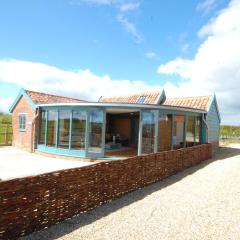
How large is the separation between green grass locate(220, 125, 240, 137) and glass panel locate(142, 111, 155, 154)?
102 feet

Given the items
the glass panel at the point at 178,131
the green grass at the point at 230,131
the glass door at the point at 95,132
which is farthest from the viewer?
the green grass at the point at 230,131

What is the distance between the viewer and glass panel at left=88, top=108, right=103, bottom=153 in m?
15.0

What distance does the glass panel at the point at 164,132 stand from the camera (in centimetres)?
1585

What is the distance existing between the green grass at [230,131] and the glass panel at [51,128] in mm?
32833

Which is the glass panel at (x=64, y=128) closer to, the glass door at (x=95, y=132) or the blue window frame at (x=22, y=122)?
the glass door at (x=95, y=132)

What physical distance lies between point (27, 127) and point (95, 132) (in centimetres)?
688

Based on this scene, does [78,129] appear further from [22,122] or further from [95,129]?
[22,122]

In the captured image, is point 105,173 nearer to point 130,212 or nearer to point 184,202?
point 130,212

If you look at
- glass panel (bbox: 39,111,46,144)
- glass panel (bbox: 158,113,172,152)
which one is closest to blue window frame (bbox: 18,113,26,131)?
glass panel (bbox: 39,111,46,144)

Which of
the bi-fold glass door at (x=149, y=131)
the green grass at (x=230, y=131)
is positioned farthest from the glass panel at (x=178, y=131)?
the green grass at (x=230, y=131)

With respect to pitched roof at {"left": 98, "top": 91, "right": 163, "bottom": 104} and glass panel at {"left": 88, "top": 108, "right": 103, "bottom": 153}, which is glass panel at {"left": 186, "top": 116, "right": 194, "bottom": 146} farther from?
glass panel at {"left": 88, "top": 108, "right": 103, "bottom": 153}

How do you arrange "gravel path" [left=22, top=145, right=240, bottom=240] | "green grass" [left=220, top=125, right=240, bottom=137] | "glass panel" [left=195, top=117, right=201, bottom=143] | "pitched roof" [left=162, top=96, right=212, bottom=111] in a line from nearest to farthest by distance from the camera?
"gravel path" [left=22, top=145, right=240, bottom=240] → "glass panel" [left=195, top=117, right=201, bottom=143] → "pitched roof" [left=162, top=96, right=212, bottom=111] → "green grass" [left=220, top=125, right=240, bottom=137]

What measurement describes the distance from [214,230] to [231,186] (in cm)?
451

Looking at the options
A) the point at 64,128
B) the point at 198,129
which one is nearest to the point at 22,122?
the point at 64,128
